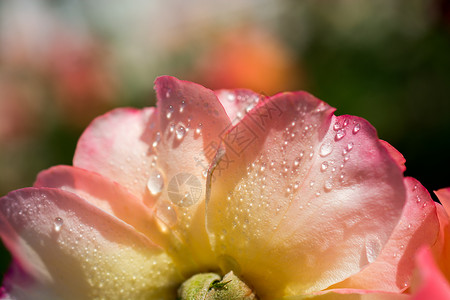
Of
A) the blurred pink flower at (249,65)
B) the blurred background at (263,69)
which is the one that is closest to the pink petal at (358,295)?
the blurred background at (263,69)

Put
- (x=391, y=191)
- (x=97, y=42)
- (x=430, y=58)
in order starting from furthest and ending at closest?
(x=97, y=42) < (x=430, y=58) < (x=391, y=191)

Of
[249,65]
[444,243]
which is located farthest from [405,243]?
[249,65]

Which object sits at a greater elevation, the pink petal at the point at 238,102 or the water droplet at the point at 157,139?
the pink petal at the point at 238,102

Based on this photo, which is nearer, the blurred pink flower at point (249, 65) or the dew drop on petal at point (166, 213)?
the dew drop on petal at point (166, 213)

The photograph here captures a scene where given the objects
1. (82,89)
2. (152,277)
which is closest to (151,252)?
(152,277)

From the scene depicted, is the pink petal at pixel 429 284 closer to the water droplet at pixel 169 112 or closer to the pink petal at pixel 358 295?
the pink petal at pixel 358 295

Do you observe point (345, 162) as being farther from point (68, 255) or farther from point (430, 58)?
point (430, 58)

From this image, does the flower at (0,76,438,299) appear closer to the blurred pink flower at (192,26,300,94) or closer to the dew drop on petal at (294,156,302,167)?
the dew drop on petal at (294,156,302,167)
